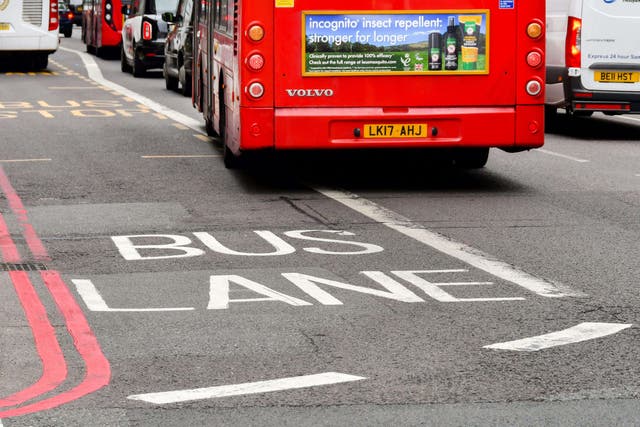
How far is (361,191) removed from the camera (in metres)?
13.4

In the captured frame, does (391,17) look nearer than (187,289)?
No

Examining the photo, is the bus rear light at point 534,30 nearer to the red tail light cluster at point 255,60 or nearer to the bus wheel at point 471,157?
the bus wheel at point 471,157

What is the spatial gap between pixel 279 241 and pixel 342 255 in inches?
30.0

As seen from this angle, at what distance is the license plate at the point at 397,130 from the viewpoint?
13.1 meters

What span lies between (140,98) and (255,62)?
13845 mm

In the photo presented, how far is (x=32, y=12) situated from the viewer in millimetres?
33719

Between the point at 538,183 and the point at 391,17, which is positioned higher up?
the point at 391,17

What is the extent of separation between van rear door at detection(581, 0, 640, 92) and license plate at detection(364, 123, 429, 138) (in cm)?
681

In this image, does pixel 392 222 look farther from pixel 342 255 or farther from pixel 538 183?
pixel 538 183

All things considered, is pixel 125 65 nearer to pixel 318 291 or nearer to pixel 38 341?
pixel 318 291

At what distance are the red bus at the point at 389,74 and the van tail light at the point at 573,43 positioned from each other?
6266 mm

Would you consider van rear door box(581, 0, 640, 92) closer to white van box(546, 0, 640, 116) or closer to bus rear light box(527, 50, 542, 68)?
white van box(546, 0, 640, 116)

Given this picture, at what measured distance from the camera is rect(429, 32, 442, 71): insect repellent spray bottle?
514 inches

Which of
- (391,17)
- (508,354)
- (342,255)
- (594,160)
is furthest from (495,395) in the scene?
(594,160)
